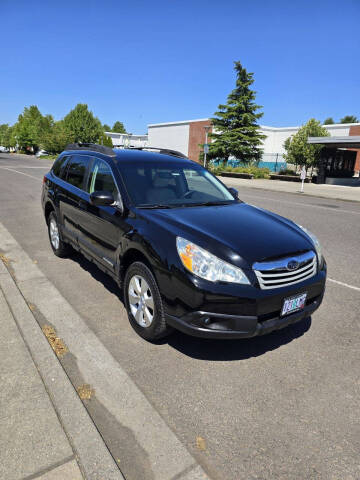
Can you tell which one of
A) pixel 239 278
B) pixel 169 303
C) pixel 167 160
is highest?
pixel 167 160

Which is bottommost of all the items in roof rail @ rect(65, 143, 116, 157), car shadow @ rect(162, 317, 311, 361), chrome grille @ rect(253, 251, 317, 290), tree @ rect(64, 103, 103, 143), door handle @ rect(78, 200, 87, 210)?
car shadow @ rect(162, 317, 311, 361)

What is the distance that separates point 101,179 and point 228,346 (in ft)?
7.78

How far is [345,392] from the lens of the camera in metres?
2.70

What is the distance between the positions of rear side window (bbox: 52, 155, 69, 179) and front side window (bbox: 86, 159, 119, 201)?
1.18 m

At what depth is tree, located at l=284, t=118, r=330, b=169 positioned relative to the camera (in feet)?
104

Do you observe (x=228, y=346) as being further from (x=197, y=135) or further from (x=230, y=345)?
(x=197, y=135)

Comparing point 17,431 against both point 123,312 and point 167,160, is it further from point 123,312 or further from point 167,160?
point 167,160

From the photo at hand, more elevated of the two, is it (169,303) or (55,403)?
(169,303)

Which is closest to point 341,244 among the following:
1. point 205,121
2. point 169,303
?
point 169,303

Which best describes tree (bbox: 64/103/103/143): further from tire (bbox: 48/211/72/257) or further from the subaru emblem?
the subaru emblem

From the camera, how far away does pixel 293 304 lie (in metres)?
2.92

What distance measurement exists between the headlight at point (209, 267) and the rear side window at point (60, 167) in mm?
3337

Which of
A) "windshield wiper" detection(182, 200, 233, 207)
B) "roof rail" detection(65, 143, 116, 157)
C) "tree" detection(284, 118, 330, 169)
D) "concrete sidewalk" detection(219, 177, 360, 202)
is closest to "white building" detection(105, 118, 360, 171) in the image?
"tree" detection(284, 118, 330, 169)

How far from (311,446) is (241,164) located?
3853 centimetres
